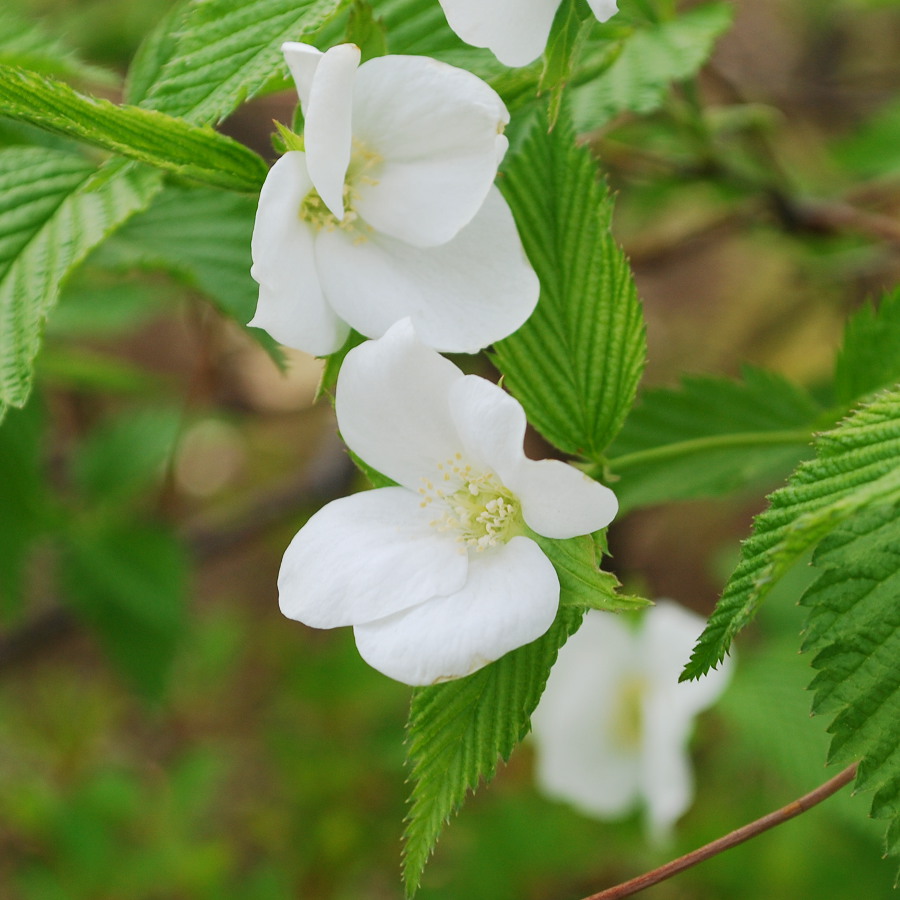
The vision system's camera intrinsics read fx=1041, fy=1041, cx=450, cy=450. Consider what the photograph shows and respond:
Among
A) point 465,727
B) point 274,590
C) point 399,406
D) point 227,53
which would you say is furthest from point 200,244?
point 274,590

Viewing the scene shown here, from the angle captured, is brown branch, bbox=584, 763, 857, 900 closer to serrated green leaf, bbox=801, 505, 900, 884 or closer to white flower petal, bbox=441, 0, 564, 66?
serrated green leaf, bbox=801, 505, 900, 884

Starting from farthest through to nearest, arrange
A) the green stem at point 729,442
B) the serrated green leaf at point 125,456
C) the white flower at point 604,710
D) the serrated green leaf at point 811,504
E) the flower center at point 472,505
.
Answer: the serrated green leaf at point 125,456 < the white flower at point 604,710 < the green stem at point 729,442 < the flower center at point 472,505 < the serrated green leaf at point 811,504

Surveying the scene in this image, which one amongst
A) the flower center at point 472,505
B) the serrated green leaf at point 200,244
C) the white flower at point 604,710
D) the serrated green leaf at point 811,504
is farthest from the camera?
the white flower at point 604,710

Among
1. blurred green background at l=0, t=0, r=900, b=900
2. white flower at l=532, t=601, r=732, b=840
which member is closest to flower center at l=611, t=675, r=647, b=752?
white flower at l=532, t=601, r=732, b=840

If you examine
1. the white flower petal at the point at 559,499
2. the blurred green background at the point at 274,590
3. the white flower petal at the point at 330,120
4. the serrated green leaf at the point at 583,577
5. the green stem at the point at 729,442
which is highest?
the white flower petal at the point at 330,120

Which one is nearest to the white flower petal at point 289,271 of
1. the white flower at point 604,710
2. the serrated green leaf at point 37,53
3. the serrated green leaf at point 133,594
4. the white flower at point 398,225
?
the white flower at point 398,225

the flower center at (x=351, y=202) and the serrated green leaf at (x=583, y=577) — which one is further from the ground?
the flower center at (x=351, y=202)

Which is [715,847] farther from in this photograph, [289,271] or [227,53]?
[227,53]

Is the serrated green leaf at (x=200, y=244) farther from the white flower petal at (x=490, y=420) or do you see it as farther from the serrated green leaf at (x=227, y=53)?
the white flower petal at (x=490, y=420)
